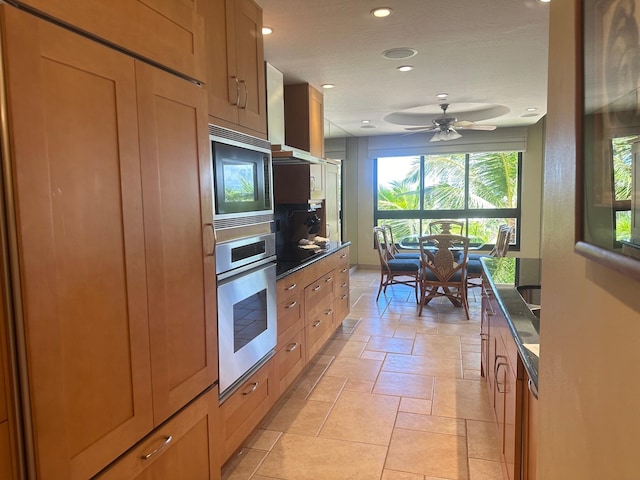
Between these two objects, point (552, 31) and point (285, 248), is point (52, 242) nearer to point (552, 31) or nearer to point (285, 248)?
point (552, 31)

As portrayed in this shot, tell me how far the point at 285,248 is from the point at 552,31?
11.1 feet

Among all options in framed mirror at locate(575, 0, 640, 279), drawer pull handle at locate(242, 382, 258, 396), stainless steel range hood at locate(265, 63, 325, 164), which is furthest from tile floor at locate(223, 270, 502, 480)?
framed mirror at locate(575, 0, 640, 279)

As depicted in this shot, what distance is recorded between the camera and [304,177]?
4.08 m

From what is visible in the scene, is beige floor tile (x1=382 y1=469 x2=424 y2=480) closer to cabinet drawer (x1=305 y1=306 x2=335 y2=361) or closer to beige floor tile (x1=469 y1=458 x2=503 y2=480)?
beige floor tile (x1=469 y1=458 x2=503 y2=480)

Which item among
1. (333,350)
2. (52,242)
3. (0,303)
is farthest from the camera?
(333,350)

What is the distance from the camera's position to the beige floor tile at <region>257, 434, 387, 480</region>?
218 cm

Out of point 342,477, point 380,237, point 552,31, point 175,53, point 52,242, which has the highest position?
point 175,53

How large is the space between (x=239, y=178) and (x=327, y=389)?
176 centimetres

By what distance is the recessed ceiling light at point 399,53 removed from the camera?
3.16 m

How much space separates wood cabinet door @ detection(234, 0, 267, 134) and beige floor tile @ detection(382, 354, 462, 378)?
7.11 feet

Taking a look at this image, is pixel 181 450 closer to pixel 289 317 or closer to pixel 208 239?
pixel 208 239

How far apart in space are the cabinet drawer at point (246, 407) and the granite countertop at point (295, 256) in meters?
0.61

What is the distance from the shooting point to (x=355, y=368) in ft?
11.5

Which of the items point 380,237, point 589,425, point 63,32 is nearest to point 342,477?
point 589,425
